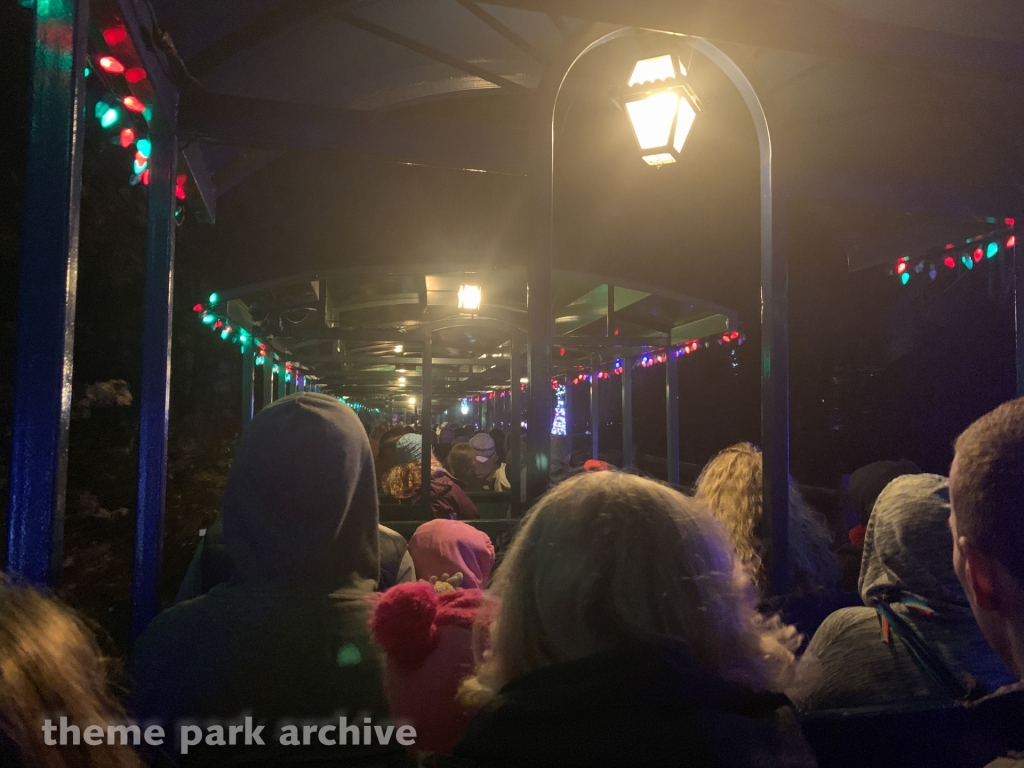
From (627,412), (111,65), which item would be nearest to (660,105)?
(111,65)

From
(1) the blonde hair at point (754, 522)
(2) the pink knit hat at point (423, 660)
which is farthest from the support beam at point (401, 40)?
(2) the pink knit hat at point (423, 660)

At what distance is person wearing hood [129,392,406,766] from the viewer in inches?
→ 54.3

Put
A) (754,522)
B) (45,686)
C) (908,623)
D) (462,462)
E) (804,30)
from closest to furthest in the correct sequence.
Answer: (45,686) → (908,623) → (804,30) → (754,522) → (462,462)

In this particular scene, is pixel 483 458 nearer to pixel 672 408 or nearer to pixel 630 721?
pixel 672 408

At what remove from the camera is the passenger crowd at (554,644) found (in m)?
0.96

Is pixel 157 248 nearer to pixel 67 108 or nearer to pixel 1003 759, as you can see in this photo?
pixel 67 108

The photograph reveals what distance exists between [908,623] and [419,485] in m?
5.67

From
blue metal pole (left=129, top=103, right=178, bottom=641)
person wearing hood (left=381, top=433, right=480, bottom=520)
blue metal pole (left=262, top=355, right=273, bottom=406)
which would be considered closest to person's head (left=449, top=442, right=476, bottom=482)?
person wearing hood (left=381, top=433, right=480, bottom=520)

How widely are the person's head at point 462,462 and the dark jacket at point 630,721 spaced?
24.9ft

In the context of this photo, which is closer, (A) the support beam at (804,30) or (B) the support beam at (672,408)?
(A) the support beam at (804,30)

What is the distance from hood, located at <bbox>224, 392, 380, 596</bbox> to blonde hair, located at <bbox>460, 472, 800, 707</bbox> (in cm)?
49

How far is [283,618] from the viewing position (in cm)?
146

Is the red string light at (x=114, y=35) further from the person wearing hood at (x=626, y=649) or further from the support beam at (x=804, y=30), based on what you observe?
the person wearing hood at (x=626, y=649)

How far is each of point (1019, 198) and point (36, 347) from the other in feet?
15.8
